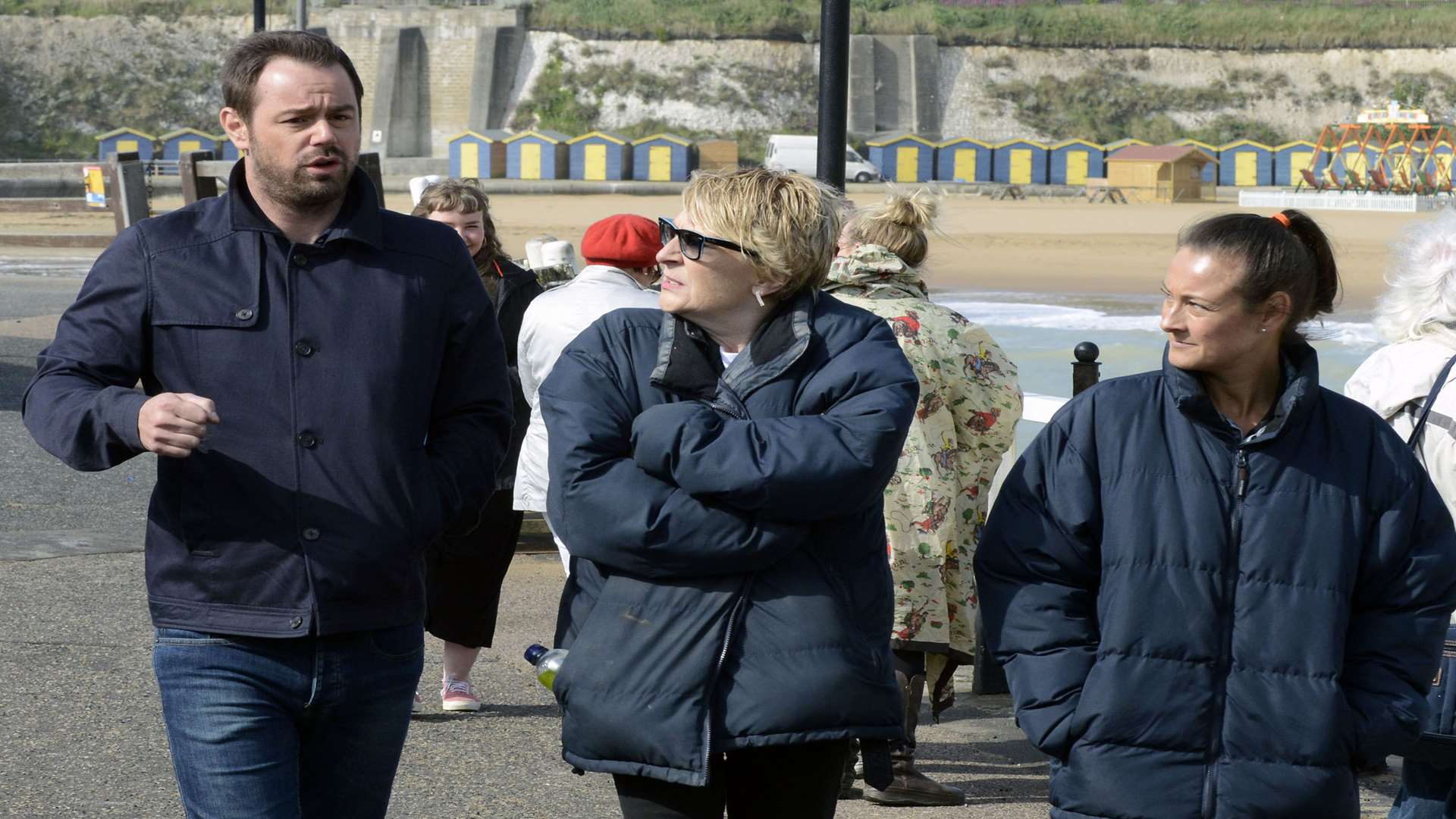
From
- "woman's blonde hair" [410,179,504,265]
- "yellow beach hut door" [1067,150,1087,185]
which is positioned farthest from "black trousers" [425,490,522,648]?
"yellow beach hut door" [1067,150,1087,185]

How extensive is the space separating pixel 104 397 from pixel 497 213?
39.1 metres

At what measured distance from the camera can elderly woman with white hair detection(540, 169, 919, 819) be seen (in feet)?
9.23

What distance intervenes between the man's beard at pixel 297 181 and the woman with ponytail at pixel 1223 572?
1.27 meters

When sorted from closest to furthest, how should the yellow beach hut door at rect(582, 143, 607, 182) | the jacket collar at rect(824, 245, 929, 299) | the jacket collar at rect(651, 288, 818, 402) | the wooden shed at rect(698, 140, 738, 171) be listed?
the jacket collar at rect(651, 288, 818, 402)
the jacket collar at rect(824, 245, 929, 299)
the yellow beach hut door at rect(582, 143, 607, 182)
the wooden shed at rect(698, 140, 738, 171)

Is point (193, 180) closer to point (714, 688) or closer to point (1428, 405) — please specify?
point (1428, 405)

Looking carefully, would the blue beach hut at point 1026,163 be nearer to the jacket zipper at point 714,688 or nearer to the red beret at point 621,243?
the red beret at point 621,243

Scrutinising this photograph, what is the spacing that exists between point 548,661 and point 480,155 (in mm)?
55411

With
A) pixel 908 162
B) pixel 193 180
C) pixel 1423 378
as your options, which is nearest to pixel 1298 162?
pixel 908 162

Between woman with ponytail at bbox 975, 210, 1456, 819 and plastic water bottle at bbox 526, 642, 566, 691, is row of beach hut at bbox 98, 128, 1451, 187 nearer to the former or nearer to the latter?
plastic water bottle at bbox 526, 642, 566, 691

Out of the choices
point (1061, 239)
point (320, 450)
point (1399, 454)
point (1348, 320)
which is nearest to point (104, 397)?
point (320, 450)

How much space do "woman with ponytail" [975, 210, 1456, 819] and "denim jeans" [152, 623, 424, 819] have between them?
1.09 m

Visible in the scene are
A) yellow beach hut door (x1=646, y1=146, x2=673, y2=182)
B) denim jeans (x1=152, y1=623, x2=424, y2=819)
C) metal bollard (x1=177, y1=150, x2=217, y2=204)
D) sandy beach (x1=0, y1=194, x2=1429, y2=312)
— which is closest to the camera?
denim jeans (x1=152, y1=623, x2=424, y2=819)

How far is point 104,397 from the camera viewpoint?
267 cm

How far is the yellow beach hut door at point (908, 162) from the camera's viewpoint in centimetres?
6003
